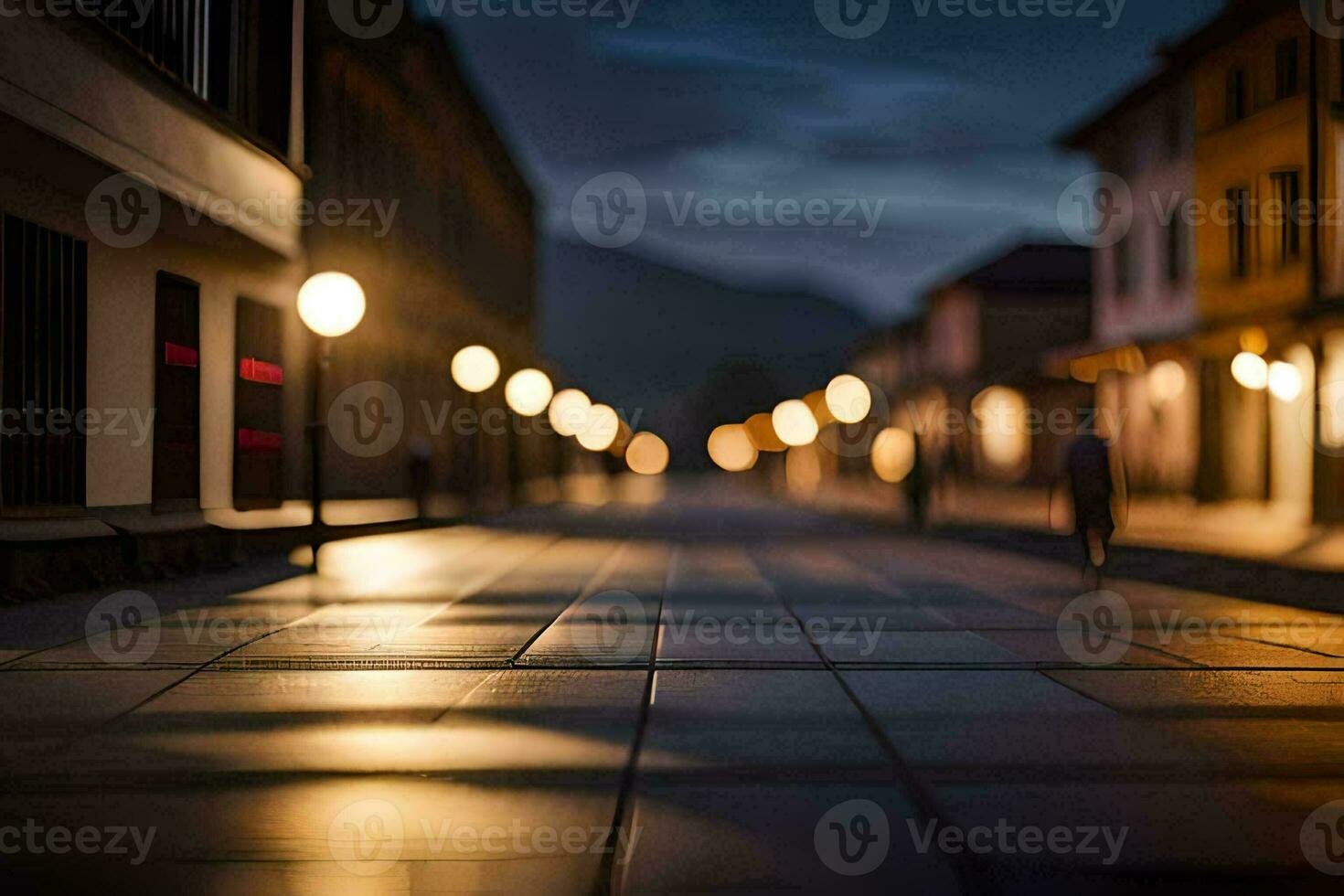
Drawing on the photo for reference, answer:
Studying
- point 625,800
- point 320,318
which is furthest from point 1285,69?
point 625,800

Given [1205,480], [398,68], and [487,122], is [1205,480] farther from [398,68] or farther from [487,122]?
[487,122]

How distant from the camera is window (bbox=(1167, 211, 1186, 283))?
34.1 m

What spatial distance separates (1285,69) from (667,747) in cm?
2775

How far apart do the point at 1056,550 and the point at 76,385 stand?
14143 millimetres

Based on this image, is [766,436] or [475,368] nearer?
[475,368]

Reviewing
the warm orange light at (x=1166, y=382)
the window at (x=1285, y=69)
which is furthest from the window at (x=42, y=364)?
the warm orange light at (x=1166, y=382)

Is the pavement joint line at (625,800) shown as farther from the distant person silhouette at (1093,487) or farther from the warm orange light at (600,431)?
the warm orange light at (600,431)

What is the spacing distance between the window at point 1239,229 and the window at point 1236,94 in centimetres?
170

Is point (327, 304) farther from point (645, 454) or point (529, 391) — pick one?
point (645, 454)

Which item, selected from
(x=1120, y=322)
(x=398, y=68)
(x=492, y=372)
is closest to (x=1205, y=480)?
(x=1120, y=322)

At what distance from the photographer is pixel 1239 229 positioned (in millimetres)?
31312

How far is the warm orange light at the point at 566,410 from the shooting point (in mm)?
53688

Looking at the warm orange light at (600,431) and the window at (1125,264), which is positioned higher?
the window at (1125,264)

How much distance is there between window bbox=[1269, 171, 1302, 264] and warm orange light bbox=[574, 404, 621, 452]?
149 feet
